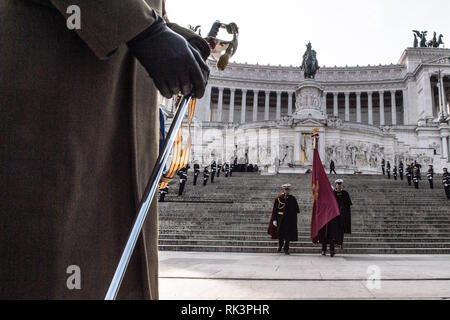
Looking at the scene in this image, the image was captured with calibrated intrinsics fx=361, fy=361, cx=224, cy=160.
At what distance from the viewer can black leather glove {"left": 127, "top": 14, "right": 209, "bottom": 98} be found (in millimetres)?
1453

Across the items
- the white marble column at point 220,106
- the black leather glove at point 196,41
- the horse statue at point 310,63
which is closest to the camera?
the black leather glove at point 196,41

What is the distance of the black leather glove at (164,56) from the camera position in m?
1.45

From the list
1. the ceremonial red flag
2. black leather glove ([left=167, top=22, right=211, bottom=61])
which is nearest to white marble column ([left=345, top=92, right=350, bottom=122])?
the ceremonial red flag

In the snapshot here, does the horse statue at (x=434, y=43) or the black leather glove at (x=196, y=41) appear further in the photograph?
the horse statue at (x=434, y=43)

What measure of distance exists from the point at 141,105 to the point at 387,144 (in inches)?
1639

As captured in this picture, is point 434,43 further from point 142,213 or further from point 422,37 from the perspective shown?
point 142,213

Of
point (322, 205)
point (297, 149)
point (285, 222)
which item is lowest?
point (285, 222)

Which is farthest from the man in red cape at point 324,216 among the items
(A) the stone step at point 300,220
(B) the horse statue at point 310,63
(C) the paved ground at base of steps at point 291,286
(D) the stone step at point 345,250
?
(B) the horse statue at point 310,63

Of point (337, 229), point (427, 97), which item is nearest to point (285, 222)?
point (337, 229)

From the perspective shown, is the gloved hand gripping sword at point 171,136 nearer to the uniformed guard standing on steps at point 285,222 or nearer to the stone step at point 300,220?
the uniformed guard standing on steps at point 285,222

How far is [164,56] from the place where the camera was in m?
1.46

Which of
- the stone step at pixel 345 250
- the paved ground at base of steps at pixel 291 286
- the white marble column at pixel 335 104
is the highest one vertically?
the white marble column at pixel 335 104

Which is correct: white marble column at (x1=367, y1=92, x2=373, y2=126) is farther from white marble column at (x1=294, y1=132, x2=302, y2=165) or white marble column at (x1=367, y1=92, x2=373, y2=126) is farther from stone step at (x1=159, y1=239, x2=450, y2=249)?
stone step at (x1=159, y1=239, x2=450, y2=249)

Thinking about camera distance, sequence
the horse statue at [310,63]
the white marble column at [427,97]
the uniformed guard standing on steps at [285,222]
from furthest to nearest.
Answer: the white marble column at [427,97] < the horse statue at [310,63] < the uniformed guard standing on steps at [285,222]
